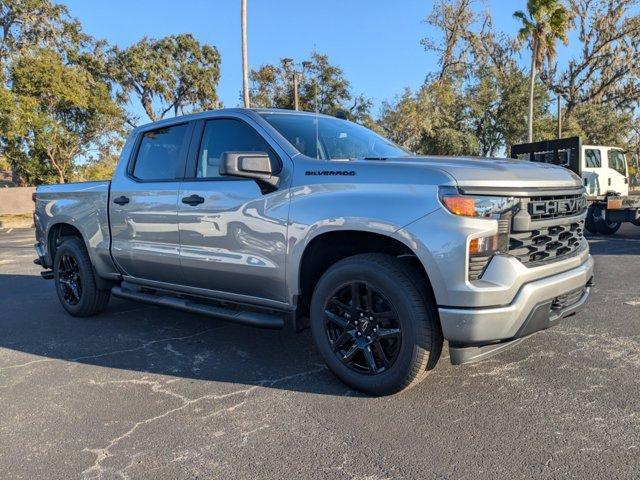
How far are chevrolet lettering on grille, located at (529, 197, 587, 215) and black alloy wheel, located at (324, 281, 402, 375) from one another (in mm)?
1051

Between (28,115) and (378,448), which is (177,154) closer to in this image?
(378,448)

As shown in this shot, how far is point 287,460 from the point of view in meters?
2.78

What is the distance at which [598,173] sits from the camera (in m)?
14.5

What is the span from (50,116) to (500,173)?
26.9 meters

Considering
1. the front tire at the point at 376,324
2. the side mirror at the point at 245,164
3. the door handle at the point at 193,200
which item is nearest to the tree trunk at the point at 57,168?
the door handle at the point at 193,200

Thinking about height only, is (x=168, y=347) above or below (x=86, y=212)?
below

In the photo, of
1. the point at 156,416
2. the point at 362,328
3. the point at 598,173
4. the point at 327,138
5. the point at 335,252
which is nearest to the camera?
the point at 156,416

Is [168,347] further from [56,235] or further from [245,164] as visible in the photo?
[56,235]

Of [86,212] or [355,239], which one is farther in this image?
A: [86,212]

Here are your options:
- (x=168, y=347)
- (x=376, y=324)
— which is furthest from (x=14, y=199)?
(x=376, y=324)

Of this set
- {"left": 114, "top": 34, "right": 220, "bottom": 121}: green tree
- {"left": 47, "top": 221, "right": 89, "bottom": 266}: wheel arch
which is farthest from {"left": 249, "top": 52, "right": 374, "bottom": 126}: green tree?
{"left": 47, "top": 221, "right": 89, "bottom": 266}: wheel arch

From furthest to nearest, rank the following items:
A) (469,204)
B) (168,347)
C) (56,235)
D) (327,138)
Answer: (56,235) → (168,347) → (327,138) → (469,204)

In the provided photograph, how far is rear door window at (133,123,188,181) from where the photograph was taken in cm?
470

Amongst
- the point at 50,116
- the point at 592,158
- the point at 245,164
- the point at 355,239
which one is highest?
the point at 50,116
